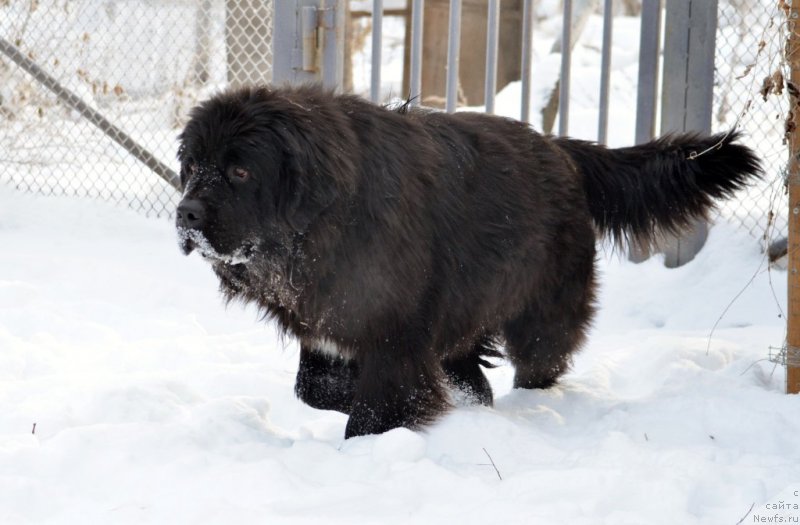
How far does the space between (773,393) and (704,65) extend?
8.82ft

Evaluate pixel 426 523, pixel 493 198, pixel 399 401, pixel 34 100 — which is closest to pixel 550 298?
pixel 493 198

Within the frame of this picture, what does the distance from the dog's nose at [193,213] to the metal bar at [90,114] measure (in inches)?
147

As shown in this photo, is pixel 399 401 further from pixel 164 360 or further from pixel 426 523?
pixel 164 360

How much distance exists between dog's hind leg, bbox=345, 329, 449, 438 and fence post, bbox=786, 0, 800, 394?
1.41 meters

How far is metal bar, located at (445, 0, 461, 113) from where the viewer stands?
18.7ft

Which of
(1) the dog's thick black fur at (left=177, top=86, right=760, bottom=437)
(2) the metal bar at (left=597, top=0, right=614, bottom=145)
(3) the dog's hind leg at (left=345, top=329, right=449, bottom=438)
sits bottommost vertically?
(3) the dog's hind leg at (left=345, top=329, right=449, bottom=438)

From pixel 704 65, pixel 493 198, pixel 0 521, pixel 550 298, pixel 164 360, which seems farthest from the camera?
pixel 704 65

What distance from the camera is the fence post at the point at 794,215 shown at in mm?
3535

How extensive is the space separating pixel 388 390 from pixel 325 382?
440mm

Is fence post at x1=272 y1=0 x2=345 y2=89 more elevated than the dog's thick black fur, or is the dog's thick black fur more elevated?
fence post at x1=272 y1=0 x2=345 y2=89

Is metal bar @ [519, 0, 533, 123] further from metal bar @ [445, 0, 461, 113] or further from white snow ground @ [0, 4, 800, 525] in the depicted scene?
white snow ground @ [0, 4, 800, 525]

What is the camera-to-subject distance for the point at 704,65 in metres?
5.79

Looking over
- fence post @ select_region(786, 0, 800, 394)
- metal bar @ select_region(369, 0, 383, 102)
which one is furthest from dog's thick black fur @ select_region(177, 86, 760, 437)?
metal bar @ select_region(369, 0, 383, 102)

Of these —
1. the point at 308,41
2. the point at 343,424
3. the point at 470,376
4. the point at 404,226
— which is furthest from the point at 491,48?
the point at 343,424
